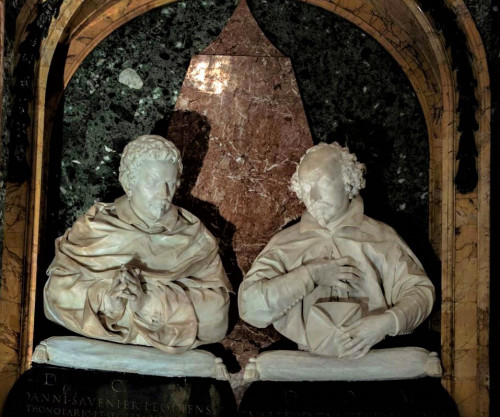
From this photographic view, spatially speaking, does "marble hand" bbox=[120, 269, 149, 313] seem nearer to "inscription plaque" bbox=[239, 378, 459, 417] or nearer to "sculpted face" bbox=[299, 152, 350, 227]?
"inscription plaque" bbox=[239, 378, 459, 417]

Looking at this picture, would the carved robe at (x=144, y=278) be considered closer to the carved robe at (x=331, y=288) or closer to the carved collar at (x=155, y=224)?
the carved collar at (x=155, y=224)

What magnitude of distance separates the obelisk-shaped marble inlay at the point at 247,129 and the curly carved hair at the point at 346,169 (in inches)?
15.1

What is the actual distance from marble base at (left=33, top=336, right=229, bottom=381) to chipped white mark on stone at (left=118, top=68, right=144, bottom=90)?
156 centimetres

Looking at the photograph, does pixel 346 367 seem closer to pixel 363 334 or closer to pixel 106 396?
pixel 363 334

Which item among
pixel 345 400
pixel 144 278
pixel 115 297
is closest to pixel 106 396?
pixel 115 297

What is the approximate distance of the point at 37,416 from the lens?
589 centimetres

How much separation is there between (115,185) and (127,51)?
787 millimetres

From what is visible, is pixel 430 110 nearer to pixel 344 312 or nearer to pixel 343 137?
pixel 343 137

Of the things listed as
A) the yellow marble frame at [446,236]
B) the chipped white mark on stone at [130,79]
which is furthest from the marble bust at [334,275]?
the chipped white mark on stone at [130,79]

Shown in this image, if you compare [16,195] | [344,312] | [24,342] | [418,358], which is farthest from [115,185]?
[418,358]

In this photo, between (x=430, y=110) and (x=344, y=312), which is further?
(x=430, y=110)

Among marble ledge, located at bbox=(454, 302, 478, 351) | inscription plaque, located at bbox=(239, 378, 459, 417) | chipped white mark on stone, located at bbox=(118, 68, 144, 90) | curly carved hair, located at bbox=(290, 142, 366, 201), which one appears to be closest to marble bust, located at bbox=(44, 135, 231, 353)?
inscription plaque, located at bbox=(239, 378, 459, 417)

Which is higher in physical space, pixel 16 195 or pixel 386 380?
pixel 16 195

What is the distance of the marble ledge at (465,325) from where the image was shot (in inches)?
241
